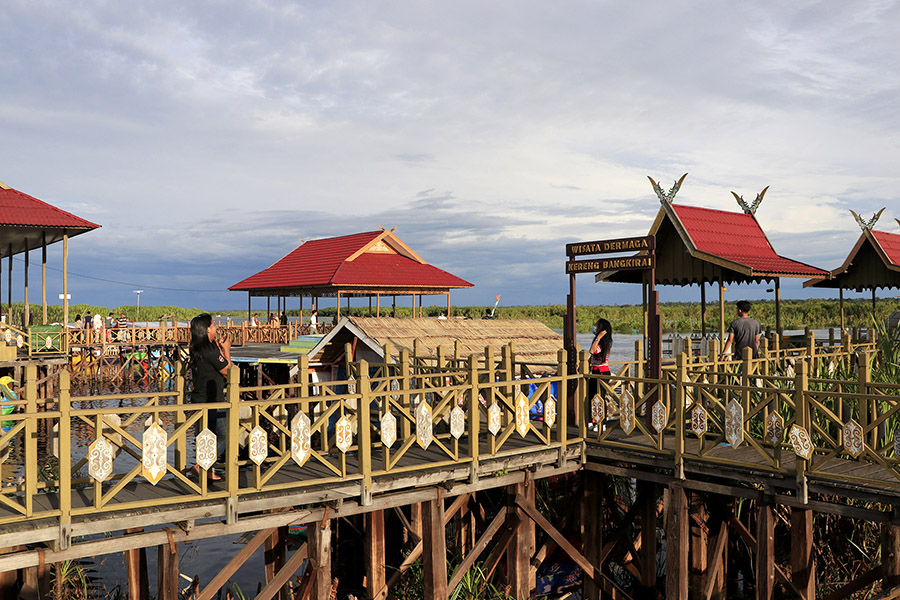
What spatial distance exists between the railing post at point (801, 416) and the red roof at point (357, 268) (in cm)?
2574

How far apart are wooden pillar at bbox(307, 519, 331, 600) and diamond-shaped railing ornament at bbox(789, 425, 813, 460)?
4782 mm

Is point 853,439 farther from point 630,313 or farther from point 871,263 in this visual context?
point 630,313

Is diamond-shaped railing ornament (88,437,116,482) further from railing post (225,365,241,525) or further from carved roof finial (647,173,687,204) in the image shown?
carved roof finial (647,173,687,204)

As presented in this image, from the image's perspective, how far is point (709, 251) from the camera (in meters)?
16.2

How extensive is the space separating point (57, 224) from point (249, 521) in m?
16.9

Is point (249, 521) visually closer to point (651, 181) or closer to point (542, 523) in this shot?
point (542, 523)

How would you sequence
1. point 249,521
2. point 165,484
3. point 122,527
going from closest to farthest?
point 122,527 → point 249,521 → point 165,484

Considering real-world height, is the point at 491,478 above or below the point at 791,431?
below

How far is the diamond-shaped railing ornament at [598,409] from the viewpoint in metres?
9.85

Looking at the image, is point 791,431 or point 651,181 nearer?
point 791,431

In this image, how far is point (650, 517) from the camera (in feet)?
32.8

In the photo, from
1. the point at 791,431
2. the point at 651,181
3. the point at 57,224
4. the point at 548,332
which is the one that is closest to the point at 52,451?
the point at 57,224

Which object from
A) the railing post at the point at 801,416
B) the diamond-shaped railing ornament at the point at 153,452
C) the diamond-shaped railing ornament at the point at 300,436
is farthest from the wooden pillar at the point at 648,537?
the diamond-shaped railing ornament at the point at 153,452

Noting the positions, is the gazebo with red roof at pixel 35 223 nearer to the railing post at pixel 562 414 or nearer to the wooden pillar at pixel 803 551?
the railing post at pixel 562 414
